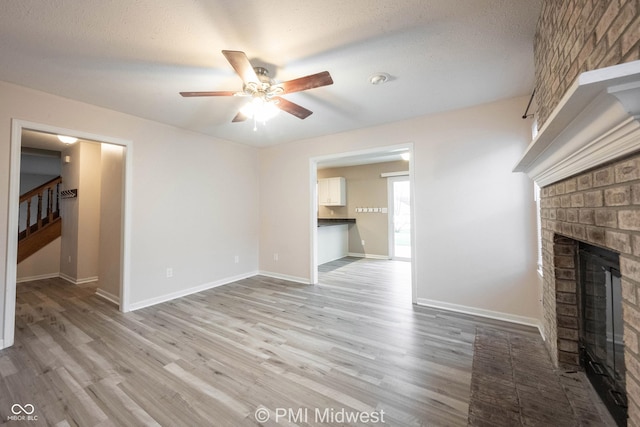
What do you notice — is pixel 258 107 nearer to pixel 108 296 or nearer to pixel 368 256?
pixel 108 296

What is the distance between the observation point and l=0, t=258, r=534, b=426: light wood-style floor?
60.3 inches

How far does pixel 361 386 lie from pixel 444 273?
190 cm

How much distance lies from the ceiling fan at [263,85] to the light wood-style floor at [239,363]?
84.9 inches

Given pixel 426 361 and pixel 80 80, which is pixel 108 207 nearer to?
pixel 80 80

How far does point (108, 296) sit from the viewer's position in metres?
3.50

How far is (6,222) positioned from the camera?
2.31m

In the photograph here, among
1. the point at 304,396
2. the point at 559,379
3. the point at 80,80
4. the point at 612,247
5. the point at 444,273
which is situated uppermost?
the point at 80,80

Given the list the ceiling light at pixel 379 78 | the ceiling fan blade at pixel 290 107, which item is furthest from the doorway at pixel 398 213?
the ceiling fan blade at pixel 290 107

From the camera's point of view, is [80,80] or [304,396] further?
[80,80]

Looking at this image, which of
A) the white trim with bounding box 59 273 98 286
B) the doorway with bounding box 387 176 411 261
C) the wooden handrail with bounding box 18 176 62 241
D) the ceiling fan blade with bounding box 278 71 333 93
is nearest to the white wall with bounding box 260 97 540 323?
the ceiling fan blade with bounding box 278 71 333 93

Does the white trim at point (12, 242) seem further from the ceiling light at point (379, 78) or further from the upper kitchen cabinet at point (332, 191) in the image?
the upper kitchen cabinet at point (332, 191)

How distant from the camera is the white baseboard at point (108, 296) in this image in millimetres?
3336

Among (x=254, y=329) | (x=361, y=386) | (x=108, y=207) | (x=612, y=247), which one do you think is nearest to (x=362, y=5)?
(x=612, y=247)

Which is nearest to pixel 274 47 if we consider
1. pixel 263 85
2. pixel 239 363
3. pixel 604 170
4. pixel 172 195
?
pixel 263 85
